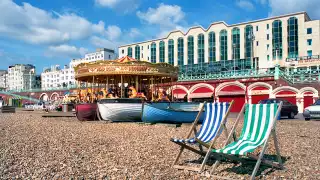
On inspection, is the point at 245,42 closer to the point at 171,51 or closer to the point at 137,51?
the point at 171,51

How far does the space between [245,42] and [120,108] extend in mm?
45343

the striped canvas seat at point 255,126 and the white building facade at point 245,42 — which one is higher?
the white building facade at point 245,42

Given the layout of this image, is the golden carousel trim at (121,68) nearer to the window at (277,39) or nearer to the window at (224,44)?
the window at (277,39)

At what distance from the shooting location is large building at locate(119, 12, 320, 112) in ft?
112

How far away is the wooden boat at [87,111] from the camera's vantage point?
63.8 feet

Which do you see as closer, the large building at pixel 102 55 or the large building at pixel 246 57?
the large building at pixel 246 57

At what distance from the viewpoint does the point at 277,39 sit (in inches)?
2141

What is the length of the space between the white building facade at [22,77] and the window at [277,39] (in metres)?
114

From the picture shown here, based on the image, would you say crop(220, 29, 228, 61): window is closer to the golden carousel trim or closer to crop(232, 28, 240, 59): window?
crop(232, 28, 240, 59): window

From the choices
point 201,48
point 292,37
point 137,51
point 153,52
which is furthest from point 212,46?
point 137,51

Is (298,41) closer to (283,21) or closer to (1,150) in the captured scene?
(283,21)

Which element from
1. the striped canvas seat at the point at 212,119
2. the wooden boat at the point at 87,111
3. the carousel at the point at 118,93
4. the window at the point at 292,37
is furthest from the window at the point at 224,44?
the striped canvas seat at the point at 212,119

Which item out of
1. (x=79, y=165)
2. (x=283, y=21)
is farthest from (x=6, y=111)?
(x=283, y=21)

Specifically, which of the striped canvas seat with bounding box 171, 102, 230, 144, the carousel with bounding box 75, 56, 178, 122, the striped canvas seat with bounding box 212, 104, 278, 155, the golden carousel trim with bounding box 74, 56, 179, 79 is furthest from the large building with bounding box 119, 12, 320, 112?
the striped canvas seat with bounding box 212, 104, 278, 155
